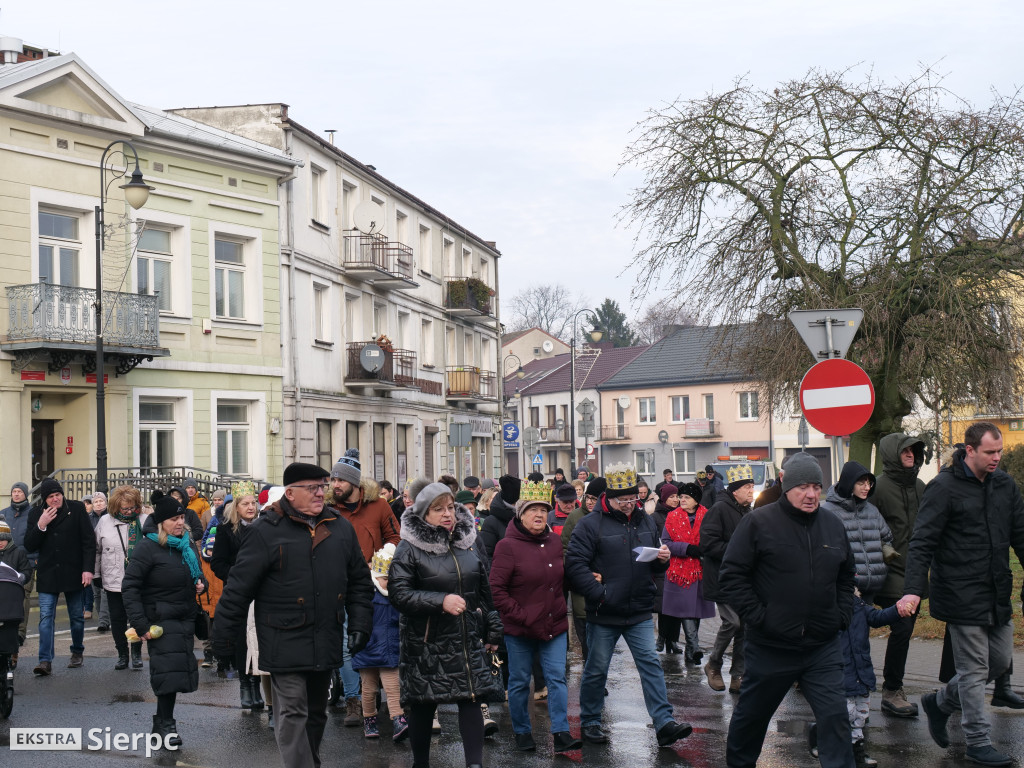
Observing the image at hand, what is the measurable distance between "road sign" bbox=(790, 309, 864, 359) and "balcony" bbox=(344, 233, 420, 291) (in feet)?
76.1

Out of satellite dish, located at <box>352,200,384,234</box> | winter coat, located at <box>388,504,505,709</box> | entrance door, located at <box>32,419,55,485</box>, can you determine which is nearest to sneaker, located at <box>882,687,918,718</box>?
winter coat, located at <box>388,504,505,709</box>

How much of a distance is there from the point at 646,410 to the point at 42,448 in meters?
54.1

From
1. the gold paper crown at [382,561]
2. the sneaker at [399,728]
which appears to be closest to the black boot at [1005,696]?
the sneaker at [399,728]

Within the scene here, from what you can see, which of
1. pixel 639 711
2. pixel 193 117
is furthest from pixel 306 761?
pixel 193 117

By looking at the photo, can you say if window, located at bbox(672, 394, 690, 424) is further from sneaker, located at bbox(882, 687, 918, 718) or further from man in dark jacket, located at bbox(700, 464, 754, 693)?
sneaker, located at bbox(882, 687, 918, 718)

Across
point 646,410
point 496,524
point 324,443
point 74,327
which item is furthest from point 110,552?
point 646,410

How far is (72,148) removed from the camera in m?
23.7

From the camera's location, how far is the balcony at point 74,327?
22359mm

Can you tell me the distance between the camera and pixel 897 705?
914 centimetres

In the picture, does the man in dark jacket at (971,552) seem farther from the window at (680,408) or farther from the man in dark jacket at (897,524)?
the window at (680,408)

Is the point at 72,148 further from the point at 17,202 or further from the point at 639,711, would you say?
the point at 639,711

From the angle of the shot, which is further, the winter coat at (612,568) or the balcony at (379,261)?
the balcony at (379,261)

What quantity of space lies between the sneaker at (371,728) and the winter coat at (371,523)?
1.26 metres

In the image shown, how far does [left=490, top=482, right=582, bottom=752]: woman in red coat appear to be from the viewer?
8.51 metres
